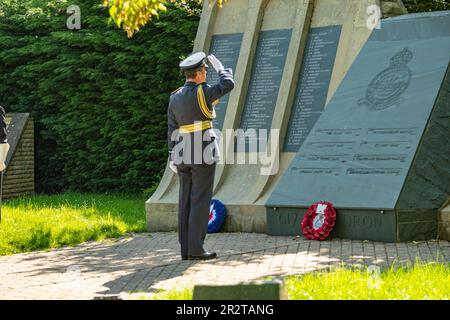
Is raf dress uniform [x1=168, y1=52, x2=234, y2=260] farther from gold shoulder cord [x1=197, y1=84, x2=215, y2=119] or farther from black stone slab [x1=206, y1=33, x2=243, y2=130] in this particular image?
black stone slab [x1=206, y1=33, x2=243, y2=130]

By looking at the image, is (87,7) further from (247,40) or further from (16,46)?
(247,40)

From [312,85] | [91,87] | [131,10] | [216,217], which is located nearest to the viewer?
[131,10]

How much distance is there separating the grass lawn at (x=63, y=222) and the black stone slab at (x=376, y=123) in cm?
246

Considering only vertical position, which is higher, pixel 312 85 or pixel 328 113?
pixel 312 85

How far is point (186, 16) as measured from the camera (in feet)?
58.9

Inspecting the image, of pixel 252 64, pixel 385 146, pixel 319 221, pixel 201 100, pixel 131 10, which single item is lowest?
pixel 319 221

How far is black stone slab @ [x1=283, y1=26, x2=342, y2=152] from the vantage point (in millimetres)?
12680

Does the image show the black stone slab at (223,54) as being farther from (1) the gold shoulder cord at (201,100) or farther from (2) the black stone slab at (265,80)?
(1) the gold shoulder cord at (201,100)

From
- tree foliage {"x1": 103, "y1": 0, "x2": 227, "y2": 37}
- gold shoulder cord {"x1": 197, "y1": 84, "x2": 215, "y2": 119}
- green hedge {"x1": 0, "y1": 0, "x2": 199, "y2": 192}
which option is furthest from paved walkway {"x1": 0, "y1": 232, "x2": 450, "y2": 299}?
green hedge {"x1": 0, "y1": 0, "x2": 199, "y2": 192}

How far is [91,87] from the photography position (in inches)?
760

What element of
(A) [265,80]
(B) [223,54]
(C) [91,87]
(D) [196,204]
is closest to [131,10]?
(D) [196,204]

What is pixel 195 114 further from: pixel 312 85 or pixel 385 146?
pixel 312 85

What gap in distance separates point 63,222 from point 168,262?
145 inches
